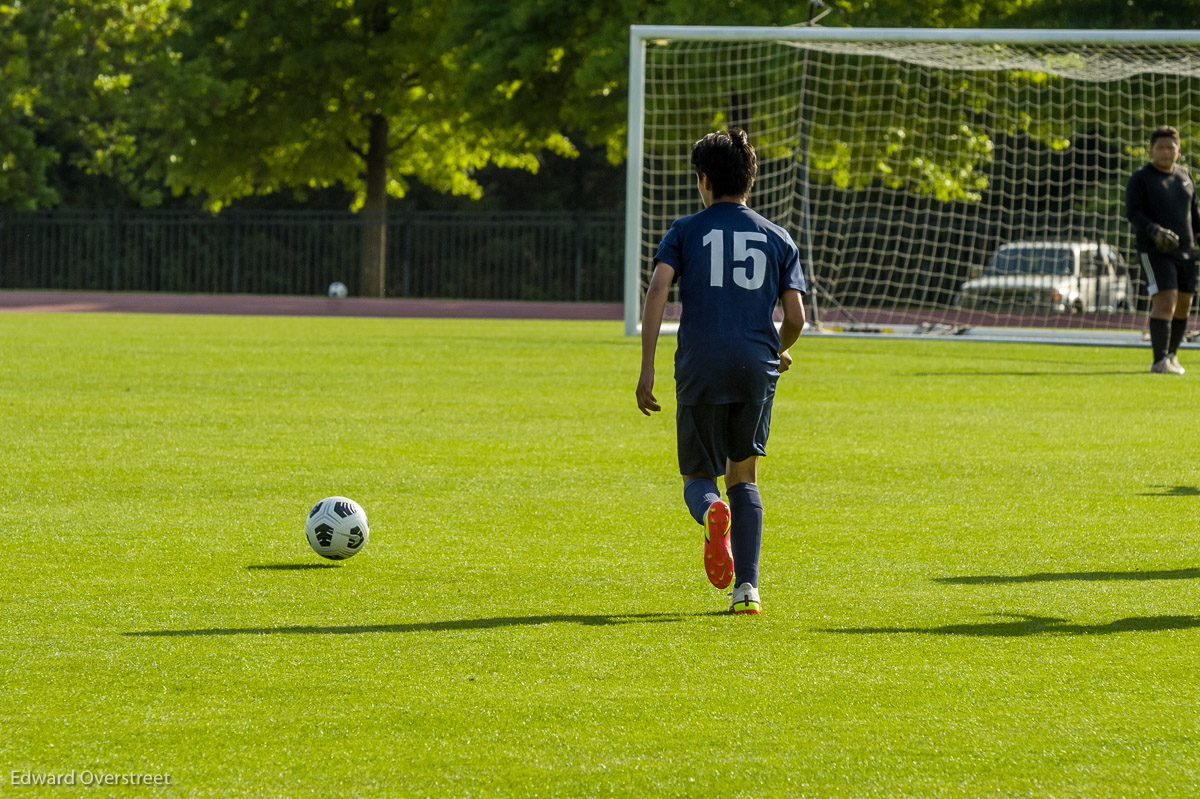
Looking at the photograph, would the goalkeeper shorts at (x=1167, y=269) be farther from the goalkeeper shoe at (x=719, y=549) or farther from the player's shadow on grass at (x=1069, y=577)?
the goalkeeper shoe at (x=719, y=549)

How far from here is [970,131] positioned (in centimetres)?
2669

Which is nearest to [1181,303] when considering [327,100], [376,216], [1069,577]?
[1069,577]

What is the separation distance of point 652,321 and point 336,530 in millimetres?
1483

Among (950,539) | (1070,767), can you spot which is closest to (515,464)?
(950,539)

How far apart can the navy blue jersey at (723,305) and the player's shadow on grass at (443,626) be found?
0.77m

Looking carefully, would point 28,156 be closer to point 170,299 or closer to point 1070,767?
point 170,299

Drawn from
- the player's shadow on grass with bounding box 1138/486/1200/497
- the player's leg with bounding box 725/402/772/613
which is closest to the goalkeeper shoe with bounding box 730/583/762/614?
the player's leg with bounding box 725/402/772/613

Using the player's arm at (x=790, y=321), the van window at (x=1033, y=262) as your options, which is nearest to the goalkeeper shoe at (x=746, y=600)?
the player's arm at (x=790, y=321)

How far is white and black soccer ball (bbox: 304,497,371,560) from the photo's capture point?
5.91 metres

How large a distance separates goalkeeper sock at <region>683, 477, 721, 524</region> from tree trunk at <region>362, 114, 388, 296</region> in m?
32.6

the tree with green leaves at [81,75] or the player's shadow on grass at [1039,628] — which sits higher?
the tree with green leaves at [81,75]

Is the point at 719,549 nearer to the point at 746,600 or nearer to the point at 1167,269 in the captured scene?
the point at 746,600

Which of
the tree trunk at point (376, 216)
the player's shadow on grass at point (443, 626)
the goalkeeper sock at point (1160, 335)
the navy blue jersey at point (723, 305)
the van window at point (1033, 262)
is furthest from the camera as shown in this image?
the tree trunk at point (376, 216)

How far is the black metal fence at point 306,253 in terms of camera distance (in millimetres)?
38562
